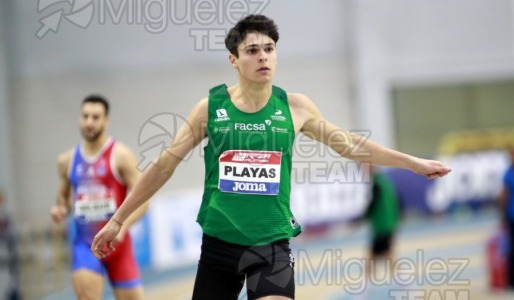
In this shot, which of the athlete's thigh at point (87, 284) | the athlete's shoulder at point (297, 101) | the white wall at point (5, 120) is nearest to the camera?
the athlete's shoulder at point (297, 101)

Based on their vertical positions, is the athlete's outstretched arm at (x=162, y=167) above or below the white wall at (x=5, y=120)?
below

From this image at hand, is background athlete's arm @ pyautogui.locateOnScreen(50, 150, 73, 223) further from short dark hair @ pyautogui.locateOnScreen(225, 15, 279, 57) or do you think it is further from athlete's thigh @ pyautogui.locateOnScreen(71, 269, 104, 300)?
short dark hair @ pyautogui.locateOnScreen(225, 15, 279, 57)

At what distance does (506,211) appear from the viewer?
39.1ft

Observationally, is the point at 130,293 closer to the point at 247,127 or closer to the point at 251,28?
the point at 247,127

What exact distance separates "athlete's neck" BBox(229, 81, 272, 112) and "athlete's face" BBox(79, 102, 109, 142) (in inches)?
96.4

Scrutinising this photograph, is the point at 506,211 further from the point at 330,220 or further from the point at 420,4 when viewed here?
the point at 420,4

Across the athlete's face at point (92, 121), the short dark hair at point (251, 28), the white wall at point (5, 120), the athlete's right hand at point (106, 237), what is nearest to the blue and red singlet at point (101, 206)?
the athlete's face at point (92, 121)

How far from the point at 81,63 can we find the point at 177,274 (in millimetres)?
5622

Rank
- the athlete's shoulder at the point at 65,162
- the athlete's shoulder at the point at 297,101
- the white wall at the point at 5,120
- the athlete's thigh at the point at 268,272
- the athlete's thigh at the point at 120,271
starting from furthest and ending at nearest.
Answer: the white wall at the point at 5,120
the athlete's shoulder at the point at 65,162
the athlete's thigh at the point at 120,271
the athlete's shoulder at the point at 297,101
the athlete's thigh at the point at 268,272

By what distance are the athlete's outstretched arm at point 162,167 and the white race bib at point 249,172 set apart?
22 centimetres

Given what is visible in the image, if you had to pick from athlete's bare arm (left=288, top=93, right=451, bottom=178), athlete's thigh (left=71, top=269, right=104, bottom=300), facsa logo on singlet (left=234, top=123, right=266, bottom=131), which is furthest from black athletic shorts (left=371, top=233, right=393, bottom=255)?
facsa logo on singlet (left=234, top=123, right=266, bottom=131)

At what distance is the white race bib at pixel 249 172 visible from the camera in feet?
16.0

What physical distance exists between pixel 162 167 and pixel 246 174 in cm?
52

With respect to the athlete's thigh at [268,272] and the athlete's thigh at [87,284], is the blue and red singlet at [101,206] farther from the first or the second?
the athlete's thigh at [268,272]
